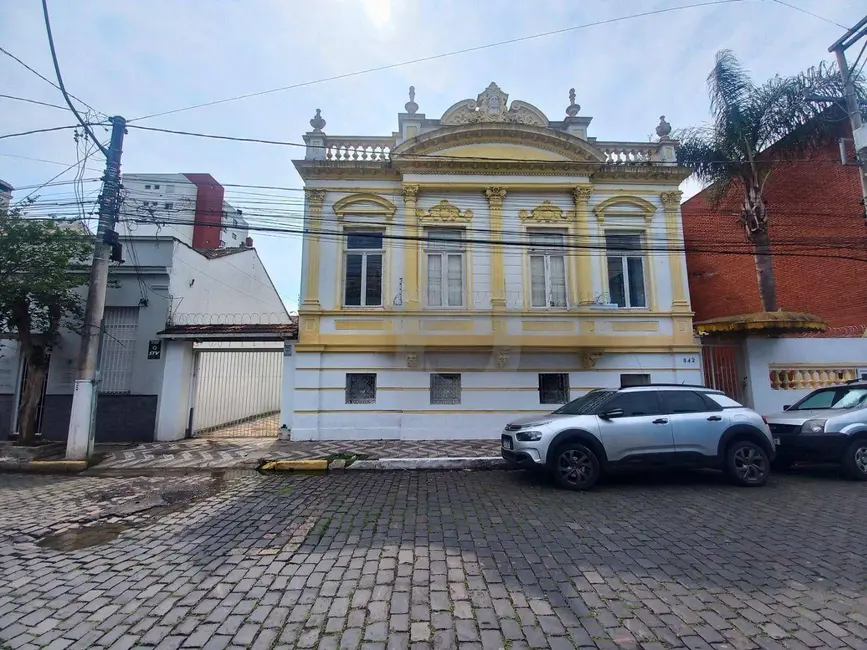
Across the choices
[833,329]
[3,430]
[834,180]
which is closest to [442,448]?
[3,430]

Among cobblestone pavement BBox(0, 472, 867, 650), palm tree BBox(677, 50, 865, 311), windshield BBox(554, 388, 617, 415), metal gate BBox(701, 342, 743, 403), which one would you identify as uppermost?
palm tree BBox(677, 50, 865, 311)

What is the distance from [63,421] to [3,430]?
148cm

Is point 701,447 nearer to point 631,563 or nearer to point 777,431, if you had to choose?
point 777,431

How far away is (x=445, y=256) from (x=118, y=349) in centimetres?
865

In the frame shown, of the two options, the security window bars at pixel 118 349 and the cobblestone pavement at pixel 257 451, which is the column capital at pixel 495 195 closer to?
the cobblestone pavement at pixel 257 451

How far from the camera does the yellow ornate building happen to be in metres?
10.4

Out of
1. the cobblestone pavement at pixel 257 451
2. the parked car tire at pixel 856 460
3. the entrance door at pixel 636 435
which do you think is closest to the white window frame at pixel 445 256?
the cobblestone pavement at pixel 257 451

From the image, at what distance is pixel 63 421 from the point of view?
34.2ft

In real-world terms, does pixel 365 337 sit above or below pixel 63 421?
above

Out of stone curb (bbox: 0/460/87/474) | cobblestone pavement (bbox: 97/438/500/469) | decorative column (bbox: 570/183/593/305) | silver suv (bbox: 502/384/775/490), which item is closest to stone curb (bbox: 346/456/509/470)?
cobblestone pavement (bbox: 97/438/500/469)

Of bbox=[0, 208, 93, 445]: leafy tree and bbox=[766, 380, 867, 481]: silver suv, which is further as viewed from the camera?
bbox=[0, 208, 93, 445]: leafy tree

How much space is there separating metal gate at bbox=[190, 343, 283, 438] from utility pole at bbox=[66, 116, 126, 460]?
2615 mm

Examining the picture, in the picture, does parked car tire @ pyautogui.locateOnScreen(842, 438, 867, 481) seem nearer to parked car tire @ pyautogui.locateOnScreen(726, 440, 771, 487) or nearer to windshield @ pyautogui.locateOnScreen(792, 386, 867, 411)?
windshield @ pyautogui.locateOnScreen(792, 386, 867, 411)

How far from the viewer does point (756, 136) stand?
37.3ft
